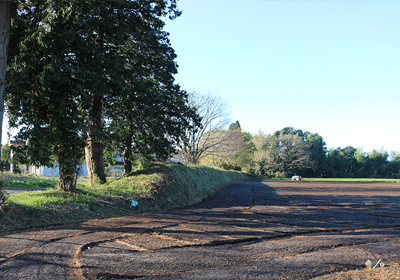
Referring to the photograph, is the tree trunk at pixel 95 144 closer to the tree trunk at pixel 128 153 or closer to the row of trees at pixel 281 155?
the tree trunk at pixel 128 153

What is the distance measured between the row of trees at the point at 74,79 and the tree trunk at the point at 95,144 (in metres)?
0.04

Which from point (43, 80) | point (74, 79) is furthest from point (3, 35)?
point (74, 79)

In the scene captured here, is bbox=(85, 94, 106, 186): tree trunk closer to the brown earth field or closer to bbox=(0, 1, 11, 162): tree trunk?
bbox=(0, 1, 11, 162): tree trunk

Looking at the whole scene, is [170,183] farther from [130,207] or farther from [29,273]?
[29,273]

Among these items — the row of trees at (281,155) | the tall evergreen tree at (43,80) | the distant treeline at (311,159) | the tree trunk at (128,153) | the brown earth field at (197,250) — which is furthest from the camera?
the distant treeline at (311,159)

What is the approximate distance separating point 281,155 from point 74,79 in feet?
222

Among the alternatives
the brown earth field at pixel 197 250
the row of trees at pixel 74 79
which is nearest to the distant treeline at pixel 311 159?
the row of trees at pixel 74 79

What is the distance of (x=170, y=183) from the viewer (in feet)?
45.5

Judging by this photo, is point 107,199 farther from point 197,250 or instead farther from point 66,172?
point 197,250

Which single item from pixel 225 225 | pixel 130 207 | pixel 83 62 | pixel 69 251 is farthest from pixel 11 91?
pixel 225 225

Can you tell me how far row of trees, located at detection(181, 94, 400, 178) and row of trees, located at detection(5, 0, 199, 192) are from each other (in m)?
23.8

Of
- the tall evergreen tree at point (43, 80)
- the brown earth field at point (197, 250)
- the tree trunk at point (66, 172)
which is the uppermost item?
the tall evergreen tree at point (43, 80)

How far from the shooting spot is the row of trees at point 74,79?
8820 millimetres

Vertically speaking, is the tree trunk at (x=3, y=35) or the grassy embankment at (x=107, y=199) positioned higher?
the tree trunk at (x=3, y=35)
